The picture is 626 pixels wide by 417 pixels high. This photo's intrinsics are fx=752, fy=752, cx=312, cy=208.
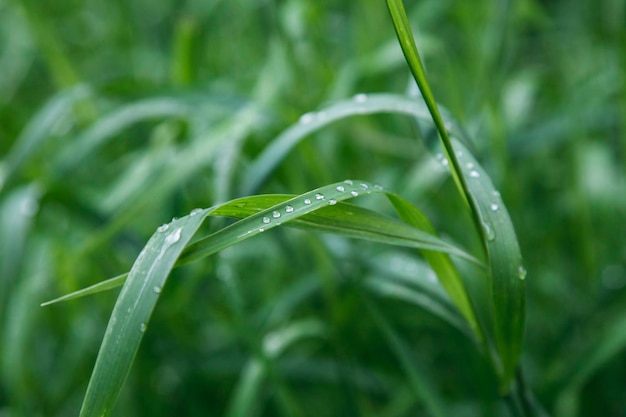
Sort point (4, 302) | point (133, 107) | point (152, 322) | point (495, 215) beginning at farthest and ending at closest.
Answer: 1. point (152, 322)
2. point (133, 107)
3. point (4, 302)
4. point (495, 215)

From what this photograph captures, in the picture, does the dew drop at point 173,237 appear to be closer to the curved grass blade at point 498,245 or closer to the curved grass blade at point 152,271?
the curved grass blade at point 152,271

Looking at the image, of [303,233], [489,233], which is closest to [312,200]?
[489,233]

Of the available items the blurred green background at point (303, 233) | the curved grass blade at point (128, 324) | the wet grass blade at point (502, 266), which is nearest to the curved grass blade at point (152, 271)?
the curved grass blade at point (128, 324)

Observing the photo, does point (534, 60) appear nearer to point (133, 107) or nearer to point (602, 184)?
point (602, 184)

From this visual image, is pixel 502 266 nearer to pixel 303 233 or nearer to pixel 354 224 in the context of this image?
pixel 354 224

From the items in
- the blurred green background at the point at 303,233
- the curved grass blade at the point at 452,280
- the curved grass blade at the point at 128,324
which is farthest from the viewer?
the blurred green background at the point at 303,233

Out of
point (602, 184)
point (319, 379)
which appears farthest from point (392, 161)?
point (319, 379)

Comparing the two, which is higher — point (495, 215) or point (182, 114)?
point (182, 114)

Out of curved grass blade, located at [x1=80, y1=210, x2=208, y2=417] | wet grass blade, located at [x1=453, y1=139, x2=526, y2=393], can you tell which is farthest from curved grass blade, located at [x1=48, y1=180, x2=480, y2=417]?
wet grass blade, located at [x1=453, y1=139, x2=526, y2=393]
